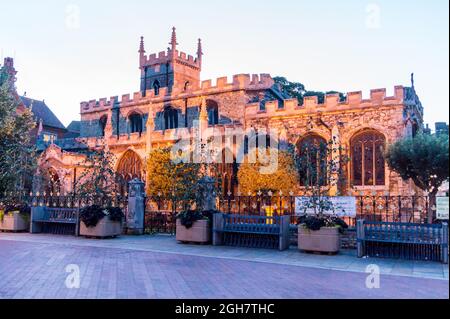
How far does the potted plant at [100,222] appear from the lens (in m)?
15.9

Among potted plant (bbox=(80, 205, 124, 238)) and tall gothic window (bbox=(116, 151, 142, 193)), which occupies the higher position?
tall gothic window (bbox=(116, 151, 142, 193))

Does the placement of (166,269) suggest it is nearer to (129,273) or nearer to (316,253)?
Answer: (129,273)

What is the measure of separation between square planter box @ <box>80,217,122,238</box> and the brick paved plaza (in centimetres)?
253

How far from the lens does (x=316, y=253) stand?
12180mm

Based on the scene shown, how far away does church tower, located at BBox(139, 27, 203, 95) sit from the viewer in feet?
161

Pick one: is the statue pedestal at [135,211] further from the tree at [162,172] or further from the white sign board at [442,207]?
the white sign board at [442,207]

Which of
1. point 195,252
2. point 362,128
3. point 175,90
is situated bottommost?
point 195,252

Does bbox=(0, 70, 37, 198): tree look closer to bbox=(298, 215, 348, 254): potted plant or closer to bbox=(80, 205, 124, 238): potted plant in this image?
bbox=(80, 205, 124, 238): potted plant

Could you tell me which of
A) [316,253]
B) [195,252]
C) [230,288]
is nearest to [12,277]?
[230,288]

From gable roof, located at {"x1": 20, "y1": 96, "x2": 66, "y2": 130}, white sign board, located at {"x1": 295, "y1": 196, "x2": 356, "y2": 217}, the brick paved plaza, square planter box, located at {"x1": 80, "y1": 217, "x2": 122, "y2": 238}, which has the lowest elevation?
the brick paved plaza

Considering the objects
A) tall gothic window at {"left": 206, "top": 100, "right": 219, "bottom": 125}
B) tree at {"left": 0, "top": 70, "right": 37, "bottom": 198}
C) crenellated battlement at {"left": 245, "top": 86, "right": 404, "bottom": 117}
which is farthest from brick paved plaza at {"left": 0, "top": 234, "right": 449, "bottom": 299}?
tall gothic window at {"left": 206, "top": 100, "right": 219, "bottom": 125}

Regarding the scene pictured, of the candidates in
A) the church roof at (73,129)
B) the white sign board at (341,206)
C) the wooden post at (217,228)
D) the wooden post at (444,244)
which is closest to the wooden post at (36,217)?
the wooden post at (217,228)

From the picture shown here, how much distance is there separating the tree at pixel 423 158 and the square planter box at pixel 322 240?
4.40 meters

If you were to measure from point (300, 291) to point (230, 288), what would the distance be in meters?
1.19
